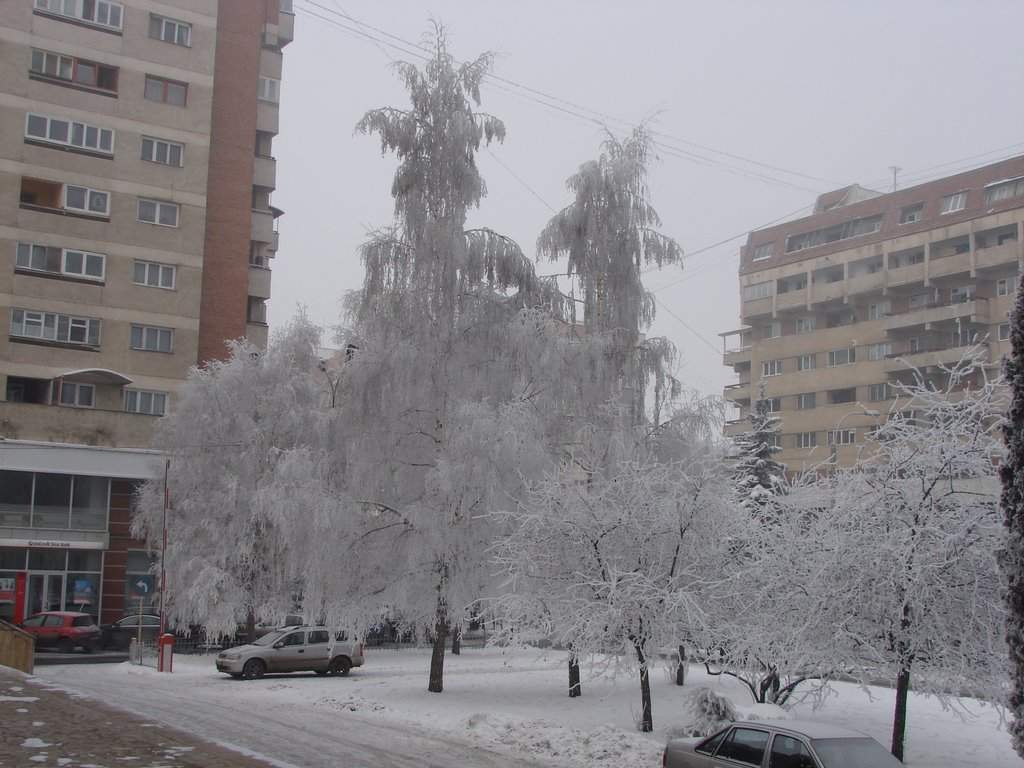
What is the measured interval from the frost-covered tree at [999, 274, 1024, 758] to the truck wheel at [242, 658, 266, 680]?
21.5 meters

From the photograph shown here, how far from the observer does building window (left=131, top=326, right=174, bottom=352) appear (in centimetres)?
4725

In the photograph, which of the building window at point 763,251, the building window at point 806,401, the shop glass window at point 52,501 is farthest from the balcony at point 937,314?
the shop glass window at point 52,501

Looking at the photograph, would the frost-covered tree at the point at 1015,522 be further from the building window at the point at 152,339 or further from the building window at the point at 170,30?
the building window at the point at 170,30

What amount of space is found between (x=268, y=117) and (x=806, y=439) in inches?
1461

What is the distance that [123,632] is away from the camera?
40.8 metres

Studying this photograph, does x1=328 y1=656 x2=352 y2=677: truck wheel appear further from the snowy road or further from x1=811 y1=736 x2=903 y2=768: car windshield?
x1=811 y1=736 x2=903 y2=768: car windshield

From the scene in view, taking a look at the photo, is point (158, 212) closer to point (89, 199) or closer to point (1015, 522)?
point (89, 199)

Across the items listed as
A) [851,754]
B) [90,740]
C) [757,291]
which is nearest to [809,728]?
[851,754]

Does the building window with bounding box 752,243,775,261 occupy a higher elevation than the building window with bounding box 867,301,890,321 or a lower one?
higher

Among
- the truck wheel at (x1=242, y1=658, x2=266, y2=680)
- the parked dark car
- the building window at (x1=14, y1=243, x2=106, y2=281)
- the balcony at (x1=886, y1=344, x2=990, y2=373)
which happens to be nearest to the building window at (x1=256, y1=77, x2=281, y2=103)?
the building window at (x1=14, y1=243, x2=106, y2=281)

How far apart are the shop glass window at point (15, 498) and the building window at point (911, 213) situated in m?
50.2

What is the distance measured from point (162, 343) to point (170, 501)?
1067 centimetres

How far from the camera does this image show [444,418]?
25312 millimetres

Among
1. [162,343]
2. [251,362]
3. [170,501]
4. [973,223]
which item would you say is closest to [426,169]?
[251,362]
